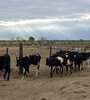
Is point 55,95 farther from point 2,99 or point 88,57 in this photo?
point 88,57

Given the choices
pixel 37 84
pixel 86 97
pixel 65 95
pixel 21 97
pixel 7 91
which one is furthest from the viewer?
pixel 37 84

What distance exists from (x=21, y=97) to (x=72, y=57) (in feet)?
26.8

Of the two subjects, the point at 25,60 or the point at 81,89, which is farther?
the point at 25,60

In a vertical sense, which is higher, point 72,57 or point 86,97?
point 72,57

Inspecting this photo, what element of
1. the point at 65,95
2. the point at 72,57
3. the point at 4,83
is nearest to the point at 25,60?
the point at 4,83

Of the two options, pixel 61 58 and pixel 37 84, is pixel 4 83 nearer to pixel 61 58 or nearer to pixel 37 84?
pixel 37 84

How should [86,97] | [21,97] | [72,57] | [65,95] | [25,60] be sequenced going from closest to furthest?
[86,97], [65,95], [21,97], [25,60], [72,57]

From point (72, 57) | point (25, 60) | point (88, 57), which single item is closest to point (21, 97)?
point (25, 60)

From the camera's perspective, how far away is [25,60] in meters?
13.4

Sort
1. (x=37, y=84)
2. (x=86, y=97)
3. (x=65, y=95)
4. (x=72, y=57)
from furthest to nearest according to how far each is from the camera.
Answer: (x=72, y=57)
(x=37, y=84)
(x=65, y=95)
(x=86, y=97)

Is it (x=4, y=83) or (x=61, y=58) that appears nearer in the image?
(x=4, y=83)

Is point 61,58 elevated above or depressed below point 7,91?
above

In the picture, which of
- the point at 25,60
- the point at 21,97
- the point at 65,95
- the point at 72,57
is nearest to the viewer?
the point at 65,95

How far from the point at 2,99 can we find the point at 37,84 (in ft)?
9.98
